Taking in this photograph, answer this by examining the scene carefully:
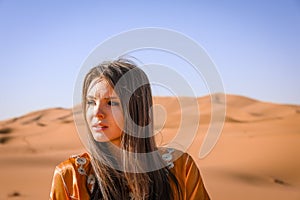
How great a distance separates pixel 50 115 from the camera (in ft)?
115

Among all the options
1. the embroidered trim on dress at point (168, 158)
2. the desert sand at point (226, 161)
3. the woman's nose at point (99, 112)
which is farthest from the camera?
the desert sand at point (226, 161)

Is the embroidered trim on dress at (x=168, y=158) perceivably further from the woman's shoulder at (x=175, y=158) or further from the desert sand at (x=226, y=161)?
the desert sand at (x=226, y=161)

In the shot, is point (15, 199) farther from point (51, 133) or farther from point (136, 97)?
point (51, 133)

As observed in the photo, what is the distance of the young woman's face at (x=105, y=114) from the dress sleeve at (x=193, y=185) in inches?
15.4

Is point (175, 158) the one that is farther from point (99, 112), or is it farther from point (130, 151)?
point (99, 112)

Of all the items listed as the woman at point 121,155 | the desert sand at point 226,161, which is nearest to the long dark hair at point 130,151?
the woman at point 121,155

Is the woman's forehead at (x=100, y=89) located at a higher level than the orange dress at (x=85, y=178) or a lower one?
higher

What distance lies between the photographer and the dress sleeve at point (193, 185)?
6.95 feet

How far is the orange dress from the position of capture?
6.79ft

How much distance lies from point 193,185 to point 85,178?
51cm

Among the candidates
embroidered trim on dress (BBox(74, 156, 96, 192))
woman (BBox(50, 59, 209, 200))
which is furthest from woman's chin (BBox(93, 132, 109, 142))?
embroidered trim on dress (BBox(74, 156, 96, 192))

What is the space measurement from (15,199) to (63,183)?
20.4 ft

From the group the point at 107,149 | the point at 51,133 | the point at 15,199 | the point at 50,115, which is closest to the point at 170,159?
the point at 107,149

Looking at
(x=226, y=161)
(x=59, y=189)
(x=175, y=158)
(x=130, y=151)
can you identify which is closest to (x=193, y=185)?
(x=175, y=158)
